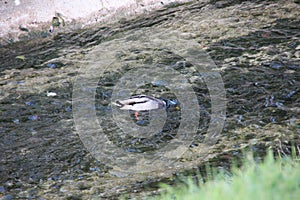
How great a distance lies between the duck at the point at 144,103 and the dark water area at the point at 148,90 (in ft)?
0.42

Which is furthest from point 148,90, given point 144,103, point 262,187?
point 262,187

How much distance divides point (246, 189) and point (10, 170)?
2.73 m

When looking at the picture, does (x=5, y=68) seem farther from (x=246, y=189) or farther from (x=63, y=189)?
(x=246, y=189)

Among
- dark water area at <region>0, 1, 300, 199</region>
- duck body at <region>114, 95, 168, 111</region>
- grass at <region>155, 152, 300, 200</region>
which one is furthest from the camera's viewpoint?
duck body at <region>114, 95, 168, 111</region>

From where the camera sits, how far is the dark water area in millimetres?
4383

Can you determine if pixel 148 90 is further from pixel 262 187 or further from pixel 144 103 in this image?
pixel 262 187

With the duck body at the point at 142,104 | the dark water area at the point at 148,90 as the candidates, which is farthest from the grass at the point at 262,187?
the duck body at the point at 142,104

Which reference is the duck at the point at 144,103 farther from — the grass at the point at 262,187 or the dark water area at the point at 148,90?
the grass at the point at 262,187

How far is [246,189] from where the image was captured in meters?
2.33

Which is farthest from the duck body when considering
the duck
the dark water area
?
the dark water area

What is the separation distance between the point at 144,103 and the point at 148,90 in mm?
416

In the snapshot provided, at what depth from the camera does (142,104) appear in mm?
5414

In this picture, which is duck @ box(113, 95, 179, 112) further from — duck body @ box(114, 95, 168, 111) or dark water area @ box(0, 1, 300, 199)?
dark water area @ box(0, 1, 300, 199)

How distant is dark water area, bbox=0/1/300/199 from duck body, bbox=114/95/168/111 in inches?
6.5
